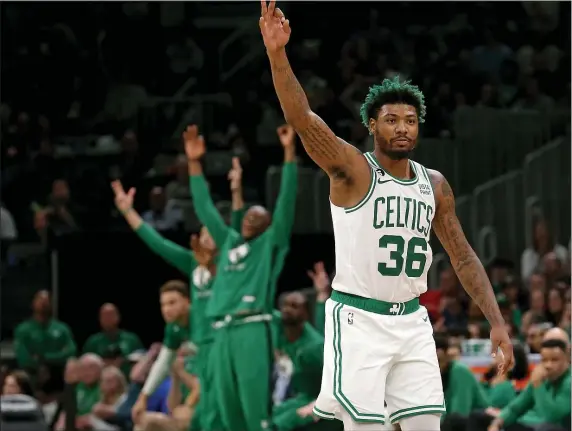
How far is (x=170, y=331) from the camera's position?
35.0 ft

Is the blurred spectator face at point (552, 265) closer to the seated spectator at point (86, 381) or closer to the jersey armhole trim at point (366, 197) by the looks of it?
the seated spectator at point (86, 381)

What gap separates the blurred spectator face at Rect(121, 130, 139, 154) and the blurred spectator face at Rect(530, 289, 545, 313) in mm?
4910

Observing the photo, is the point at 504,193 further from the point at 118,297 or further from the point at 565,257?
the point at 118,297

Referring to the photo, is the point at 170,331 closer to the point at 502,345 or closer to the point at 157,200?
the point at 157,200

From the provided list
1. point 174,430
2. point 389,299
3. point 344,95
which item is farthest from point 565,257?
point 389,299

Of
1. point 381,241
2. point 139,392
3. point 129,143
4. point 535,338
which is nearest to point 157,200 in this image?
point 129,143

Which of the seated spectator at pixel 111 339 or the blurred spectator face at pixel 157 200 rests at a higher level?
the blurred spectator face at pixel 157 200

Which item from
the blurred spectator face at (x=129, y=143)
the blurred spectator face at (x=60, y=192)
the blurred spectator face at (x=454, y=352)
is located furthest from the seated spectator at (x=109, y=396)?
the blurred spectator face at (x=129, y=143)

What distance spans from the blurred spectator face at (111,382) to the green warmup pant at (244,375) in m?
1.02

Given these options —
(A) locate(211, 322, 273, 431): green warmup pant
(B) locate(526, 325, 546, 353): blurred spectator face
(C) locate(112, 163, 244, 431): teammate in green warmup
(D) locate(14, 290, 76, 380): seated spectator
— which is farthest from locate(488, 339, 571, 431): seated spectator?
(D) locate(14, 290, 76, 380): seated spectator

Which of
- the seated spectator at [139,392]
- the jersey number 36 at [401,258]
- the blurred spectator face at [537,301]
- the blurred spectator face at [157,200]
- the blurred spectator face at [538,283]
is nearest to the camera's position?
the jersey number 36 at [401,258]

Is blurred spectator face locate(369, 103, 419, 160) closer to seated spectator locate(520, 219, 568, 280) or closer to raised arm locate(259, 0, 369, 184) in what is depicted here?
raised arm locate(259, 0, 369, 184)

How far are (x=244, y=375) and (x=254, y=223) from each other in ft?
3.40

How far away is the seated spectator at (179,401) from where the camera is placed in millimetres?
10055
